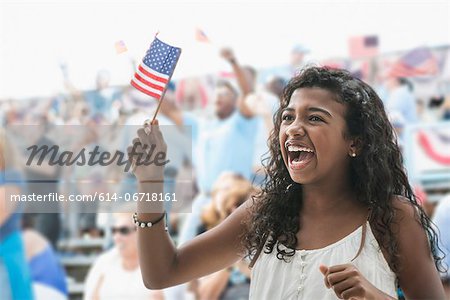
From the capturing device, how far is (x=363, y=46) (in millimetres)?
4281

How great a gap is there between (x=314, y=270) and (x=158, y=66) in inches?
24.2

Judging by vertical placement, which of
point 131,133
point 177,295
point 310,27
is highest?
point 310,27

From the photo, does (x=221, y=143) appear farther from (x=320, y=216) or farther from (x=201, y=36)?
(x=320, y=216)

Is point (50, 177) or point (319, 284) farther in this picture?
point (50, 177)

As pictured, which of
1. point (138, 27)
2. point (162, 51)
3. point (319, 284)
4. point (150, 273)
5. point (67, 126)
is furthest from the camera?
point (67, 126)

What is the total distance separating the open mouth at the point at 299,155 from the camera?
130 centimetres

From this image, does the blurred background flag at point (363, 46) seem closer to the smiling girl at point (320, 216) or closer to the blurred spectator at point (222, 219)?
the blurred spectator at point (222, 219)

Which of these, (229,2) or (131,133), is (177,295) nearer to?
(131,133)

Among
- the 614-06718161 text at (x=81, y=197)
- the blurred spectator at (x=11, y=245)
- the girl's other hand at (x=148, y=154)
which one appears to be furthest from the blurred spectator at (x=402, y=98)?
the girl's other hand at (x=148, y=154)

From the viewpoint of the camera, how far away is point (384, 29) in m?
4.24

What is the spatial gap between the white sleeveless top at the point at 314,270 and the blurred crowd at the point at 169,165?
297 cm

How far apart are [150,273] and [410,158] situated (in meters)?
3.16

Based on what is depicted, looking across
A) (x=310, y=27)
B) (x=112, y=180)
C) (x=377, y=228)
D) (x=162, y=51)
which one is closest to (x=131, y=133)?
(x=112, y=180)

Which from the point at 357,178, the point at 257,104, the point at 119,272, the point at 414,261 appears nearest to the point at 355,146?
the point at 357,178
